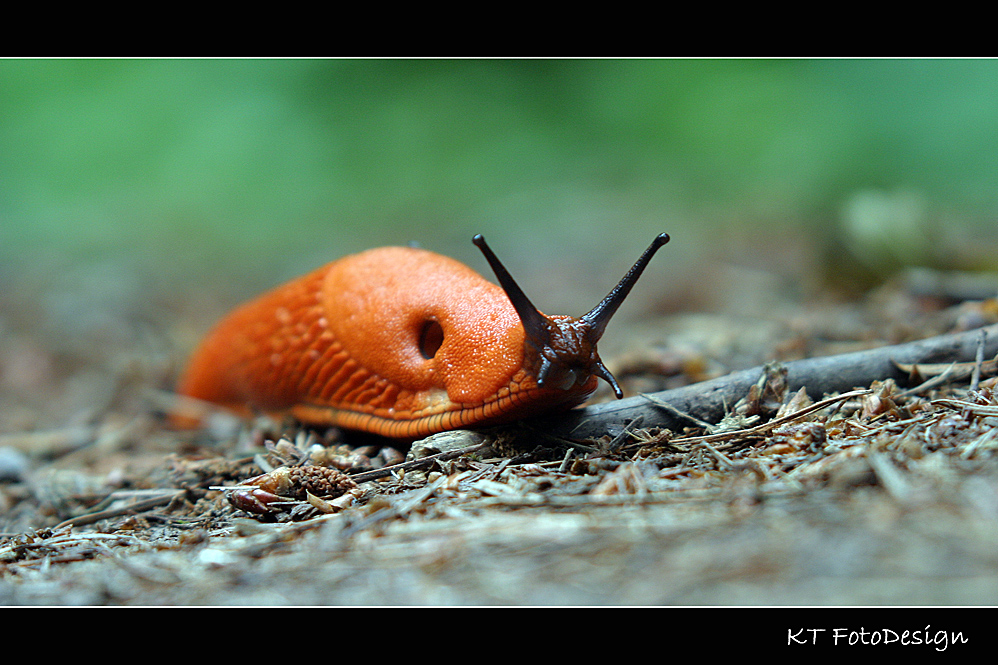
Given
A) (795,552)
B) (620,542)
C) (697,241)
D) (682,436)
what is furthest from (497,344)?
(697,241)

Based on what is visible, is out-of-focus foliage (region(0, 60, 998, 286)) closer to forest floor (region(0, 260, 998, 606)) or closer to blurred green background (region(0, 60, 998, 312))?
blurred green background (region(0, 60, 998, 312))

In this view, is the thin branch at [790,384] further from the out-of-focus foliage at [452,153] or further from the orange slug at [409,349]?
the out-of-focus foliage at [452,153]

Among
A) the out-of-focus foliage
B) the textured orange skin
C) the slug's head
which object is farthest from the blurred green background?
the slug's head

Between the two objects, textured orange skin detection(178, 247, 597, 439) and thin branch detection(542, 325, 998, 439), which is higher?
textured orange skin detection(178, 247, 597, 439)

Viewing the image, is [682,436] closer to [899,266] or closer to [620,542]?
[620,542]

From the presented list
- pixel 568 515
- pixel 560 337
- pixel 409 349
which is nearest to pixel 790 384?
pixel 560 337
